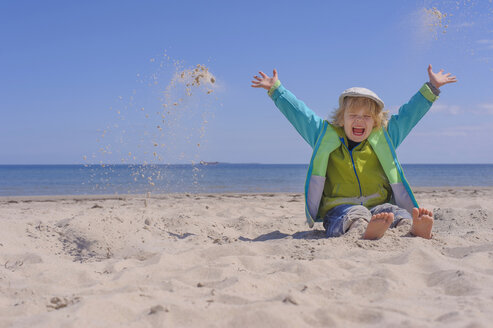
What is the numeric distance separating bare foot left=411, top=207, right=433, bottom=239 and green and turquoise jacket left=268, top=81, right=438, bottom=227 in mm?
467

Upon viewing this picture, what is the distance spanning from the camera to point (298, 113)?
3965 millimetres

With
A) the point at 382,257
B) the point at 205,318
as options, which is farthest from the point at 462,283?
the point at 205,318

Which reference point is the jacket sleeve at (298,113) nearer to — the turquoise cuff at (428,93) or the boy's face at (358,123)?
the boy's face at (358,123)

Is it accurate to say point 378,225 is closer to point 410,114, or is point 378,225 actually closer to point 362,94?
point 362,94

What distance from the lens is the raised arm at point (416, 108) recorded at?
3.80 m

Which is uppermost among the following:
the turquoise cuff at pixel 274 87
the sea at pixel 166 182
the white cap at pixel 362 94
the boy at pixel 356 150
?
the turquoise cuff at pixel 274 87

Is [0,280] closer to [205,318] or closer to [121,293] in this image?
[121,293]

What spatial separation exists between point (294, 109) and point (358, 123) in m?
0.59

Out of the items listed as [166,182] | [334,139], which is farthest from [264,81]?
[166,182]

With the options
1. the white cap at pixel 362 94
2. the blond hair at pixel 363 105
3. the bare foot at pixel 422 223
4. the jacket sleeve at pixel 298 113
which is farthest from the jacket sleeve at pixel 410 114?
the bare foot at pixel 422 223

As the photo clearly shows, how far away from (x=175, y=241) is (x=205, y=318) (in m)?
Result: 2.02

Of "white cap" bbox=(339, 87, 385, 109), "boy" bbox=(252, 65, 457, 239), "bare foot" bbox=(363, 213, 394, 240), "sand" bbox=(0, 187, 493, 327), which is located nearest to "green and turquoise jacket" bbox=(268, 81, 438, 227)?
"boy" bbox=(252, 65, 457, 239)

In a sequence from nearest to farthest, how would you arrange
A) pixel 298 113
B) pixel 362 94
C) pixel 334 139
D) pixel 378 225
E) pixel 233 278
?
1. pixel 233 278
2. pixel 378 225
3. pixel 362 94
4. pixel 334 139
5. pixel 298 113

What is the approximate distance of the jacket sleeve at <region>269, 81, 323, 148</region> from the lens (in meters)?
3.95
